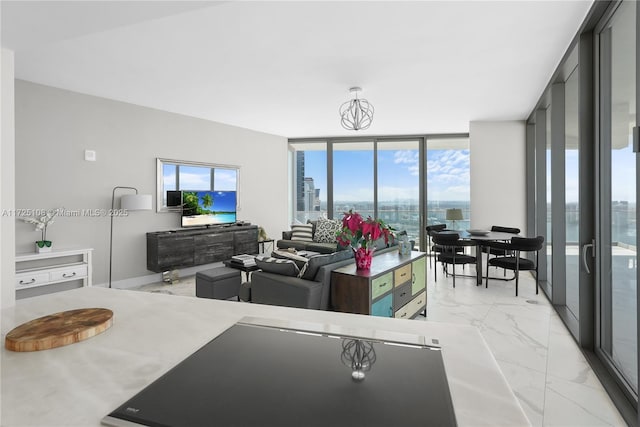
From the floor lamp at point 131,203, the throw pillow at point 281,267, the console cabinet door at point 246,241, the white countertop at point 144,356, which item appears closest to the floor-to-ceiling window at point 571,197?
the throw pillow at point 281,267

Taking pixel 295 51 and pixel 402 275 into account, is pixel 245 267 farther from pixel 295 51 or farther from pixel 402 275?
pixel 295 51

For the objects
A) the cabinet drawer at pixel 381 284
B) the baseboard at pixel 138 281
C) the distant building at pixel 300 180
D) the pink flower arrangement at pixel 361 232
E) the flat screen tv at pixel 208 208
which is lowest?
the baseboard at pixel 138 281

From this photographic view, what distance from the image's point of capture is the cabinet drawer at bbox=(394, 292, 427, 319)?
3371 millimetres

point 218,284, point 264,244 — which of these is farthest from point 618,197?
point 264,244

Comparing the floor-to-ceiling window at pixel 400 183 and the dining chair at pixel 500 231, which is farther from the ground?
the floor-to-ceiling window at pixel 400 183

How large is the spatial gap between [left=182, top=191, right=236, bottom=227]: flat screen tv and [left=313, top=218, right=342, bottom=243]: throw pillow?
163 cm

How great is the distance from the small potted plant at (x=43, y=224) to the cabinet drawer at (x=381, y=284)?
393 cm

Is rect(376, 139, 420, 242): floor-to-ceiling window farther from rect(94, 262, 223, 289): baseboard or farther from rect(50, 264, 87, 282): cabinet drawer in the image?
rect(50, 264, 87, 282): cabinet drawer

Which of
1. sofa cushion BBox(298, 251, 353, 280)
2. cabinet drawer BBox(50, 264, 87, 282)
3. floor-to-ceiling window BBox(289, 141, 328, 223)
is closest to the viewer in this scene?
sofa cushion BBox(298, 251, 353, 280)

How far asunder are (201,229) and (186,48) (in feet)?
10.5

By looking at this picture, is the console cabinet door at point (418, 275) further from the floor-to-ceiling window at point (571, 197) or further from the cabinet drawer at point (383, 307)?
the floor-to-ceiling window at point (571, 197)

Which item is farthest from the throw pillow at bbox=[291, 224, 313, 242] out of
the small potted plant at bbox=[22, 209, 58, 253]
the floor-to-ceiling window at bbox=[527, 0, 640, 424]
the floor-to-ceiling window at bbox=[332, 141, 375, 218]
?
the floor-to-ceiling window at bbox=[527, 0, 640, 424]

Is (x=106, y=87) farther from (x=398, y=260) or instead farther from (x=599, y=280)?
(x=599, y=280)

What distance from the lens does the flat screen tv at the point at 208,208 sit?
5.85 metres
